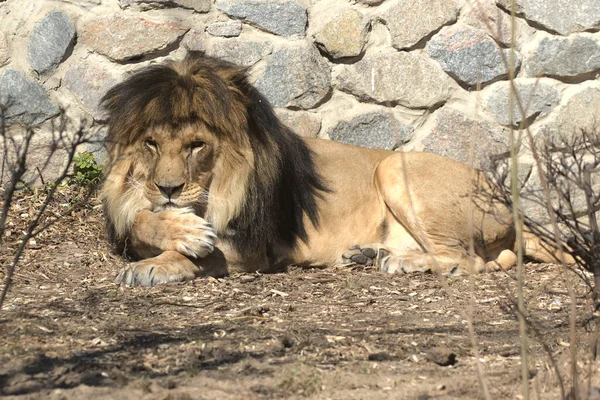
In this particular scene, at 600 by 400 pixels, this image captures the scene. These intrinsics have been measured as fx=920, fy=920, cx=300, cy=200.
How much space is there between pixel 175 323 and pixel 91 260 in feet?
5.53

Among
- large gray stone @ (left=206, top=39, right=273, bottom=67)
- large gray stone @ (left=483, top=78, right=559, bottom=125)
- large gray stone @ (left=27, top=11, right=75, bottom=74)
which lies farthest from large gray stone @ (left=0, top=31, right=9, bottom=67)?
large gray stone @ (left=483, top=78, right=559, bottom=125)

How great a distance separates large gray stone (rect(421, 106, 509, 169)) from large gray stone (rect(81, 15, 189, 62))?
6.07 feet

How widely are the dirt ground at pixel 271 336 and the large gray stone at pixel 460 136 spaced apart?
44.5 inches

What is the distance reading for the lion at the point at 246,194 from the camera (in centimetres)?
512

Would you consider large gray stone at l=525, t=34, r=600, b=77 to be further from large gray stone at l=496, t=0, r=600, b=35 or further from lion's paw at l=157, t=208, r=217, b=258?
lion's paw at l=157, t=208, r=217, b=258

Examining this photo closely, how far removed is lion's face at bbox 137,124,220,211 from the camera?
509cm

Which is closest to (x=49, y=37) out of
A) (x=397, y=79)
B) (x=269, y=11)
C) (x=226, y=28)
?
Result: (x=226, y=28)

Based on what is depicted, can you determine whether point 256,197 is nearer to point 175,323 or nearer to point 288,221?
point 288,221

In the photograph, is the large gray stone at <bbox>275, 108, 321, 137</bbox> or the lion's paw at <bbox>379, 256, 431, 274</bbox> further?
the large gray stone at <bbox>275, 108, 321, 137</bbox>

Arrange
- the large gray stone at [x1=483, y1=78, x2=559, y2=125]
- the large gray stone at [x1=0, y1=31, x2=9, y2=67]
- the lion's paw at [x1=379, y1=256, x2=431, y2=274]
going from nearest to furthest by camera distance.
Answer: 1. the lion's paw at [x1=379, y1=256, x2=431, y2=274]
2. the large gray stone at [x1=0, y1=31, x2=9, y2=67]
3. the large gray stone at [x1=483, y1=78, x2=559, y2=125]

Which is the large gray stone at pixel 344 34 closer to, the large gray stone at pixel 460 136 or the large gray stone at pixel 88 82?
the large gray stone at pixel 460 136

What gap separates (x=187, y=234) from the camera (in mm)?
5121

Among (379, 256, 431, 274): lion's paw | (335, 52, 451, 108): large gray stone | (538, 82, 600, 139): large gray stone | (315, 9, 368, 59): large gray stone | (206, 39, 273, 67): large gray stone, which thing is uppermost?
(315, 9, 368, 59): large gray stone

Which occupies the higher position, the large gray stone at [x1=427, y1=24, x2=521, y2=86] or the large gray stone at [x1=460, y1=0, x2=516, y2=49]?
the large gray stone at [x1=460, y1=0, x2=516, y2=49]
